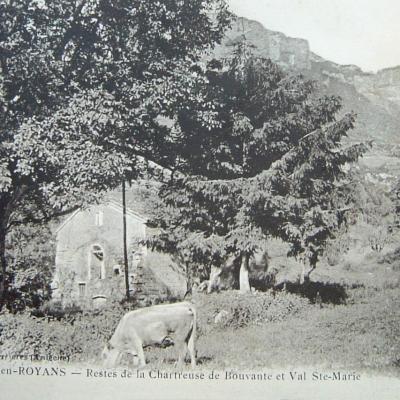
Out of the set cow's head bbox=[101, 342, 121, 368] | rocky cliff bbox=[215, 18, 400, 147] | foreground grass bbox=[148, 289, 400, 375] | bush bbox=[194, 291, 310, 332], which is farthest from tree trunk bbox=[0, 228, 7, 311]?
rocky cliff bbox=[215, 18, 400, 147]

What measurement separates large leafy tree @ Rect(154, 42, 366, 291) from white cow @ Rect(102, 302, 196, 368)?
3.40 feet

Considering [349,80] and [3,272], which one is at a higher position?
[349,80]

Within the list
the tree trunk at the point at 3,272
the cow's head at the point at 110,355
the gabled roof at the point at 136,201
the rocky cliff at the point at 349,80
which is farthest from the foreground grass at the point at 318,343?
the tree trunk at the point at 3,272

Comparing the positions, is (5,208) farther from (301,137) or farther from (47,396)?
(301,137)

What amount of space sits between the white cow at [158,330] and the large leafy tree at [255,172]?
104 cm

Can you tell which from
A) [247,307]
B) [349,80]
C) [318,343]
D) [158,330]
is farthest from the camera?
[247,307]

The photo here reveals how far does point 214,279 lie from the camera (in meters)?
5.27

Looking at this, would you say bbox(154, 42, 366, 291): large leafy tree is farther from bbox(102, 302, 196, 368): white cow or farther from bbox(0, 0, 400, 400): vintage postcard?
bbox(102, 302, 196, 368): white cow

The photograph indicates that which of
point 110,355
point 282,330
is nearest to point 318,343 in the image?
point 282,330

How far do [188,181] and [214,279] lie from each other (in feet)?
3.77

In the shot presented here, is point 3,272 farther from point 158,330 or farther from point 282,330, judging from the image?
point 282,330

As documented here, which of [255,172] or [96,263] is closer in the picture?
[96,263]

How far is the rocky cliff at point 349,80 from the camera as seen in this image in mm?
4562

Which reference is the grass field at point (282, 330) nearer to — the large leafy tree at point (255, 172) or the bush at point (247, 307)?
the bush at point (247, 307)
